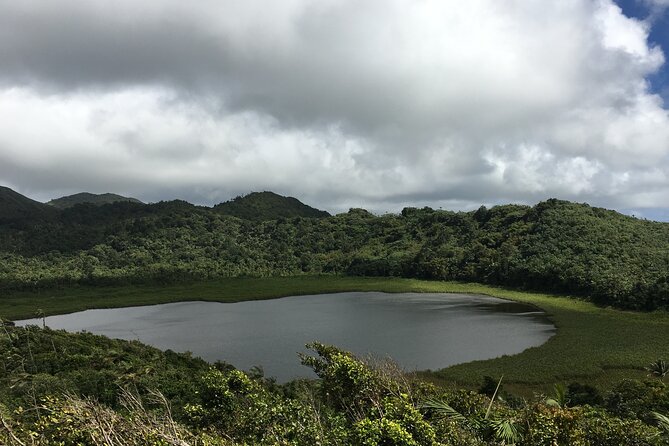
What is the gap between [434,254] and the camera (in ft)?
471

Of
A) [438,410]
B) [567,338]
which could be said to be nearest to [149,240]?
[567,338]

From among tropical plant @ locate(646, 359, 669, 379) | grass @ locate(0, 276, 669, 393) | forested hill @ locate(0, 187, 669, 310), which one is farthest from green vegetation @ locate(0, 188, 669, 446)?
tropical plant @ locate(646, 359, 669, 379)

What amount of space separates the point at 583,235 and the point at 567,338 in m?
67.7

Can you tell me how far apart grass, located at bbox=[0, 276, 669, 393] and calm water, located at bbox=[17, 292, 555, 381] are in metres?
3.60

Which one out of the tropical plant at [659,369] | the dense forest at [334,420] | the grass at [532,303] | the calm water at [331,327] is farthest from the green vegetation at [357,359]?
the calm water at [331,327]

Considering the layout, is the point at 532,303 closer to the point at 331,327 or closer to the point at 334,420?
the point at 331,327

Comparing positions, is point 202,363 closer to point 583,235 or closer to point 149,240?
point 583,235

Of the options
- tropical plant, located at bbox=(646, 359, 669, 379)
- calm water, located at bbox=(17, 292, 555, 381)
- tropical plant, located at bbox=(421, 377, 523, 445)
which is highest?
tropical plant, located at bbox=(421, 377, 523, 445)

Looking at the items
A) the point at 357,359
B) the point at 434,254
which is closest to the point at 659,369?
the point at 357,359

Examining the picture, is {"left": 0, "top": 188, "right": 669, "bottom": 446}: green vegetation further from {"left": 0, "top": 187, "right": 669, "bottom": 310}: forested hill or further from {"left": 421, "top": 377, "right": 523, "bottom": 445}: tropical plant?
{"left": 0, "top": 187, "right": 669, "bottom": 310}: forested hill

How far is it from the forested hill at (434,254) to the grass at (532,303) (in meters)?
6.22

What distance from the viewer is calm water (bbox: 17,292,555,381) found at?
53250 mm

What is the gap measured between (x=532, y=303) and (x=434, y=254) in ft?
186

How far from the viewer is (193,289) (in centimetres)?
12606
